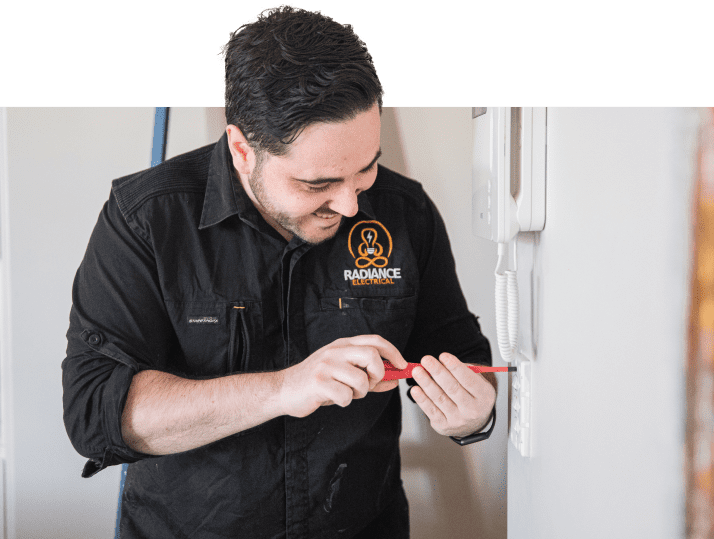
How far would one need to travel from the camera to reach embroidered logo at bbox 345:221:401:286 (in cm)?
94

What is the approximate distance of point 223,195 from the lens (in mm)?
887

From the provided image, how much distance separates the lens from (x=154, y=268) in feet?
2.81

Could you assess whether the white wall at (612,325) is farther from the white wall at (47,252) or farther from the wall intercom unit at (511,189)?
the white wall at (47,252)

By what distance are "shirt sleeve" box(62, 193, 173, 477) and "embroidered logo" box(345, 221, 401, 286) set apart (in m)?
0.31

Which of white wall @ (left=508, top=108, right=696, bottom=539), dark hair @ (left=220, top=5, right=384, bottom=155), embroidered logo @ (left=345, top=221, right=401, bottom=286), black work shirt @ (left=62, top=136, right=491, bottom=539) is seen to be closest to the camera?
white wall @ (left=508, top=108, right=696, bottom=539)

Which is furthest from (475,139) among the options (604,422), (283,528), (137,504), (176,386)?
(137,504)

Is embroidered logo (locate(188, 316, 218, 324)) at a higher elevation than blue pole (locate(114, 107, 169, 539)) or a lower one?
lower

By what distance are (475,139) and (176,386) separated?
56 centimetres

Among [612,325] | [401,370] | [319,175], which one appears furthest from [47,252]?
[612,325]

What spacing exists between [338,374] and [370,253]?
262 mm

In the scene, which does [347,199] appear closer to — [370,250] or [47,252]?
[370,250]

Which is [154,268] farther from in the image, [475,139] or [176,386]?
[475,139]

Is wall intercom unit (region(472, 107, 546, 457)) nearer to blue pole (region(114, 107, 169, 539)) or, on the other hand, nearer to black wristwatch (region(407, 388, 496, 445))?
black wristwatch (region(407, 388, 496, 445))

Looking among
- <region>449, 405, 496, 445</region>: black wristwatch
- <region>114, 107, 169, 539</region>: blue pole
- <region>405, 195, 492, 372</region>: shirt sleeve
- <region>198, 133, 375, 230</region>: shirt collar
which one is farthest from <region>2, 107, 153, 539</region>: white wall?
<region>449, 405, 496, 445</region>: black wristwatch
